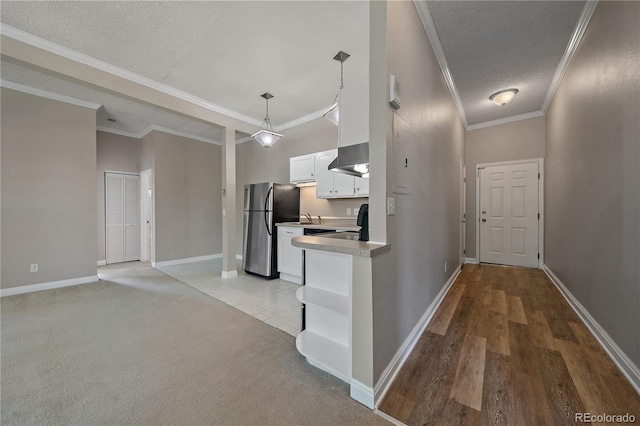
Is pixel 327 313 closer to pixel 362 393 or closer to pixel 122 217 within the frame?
pixel 362 393

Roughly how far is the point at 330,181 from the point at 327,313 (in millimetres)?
2443

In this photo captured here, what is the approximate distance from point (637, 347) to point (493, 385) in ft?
2.99

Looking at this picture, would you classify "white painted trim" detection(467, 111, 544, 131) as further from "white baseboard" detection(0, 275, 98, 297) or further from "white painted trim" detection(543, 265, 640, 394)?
"white baseboard" detection(0, 275, 98, 297)

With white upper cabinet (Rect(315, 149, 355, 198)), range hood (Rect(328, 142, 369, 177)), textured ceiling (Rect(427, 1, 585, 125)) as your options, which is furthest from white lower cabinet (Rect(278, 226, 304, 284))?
textured ceiling (Rect(427, 1, 585, 125))

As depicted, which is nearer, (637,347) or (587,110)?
(637,347)

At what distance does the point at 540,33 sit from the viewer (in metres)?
2.38

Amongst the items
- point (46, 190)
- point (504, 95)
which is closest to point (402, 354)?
point (504, 95)

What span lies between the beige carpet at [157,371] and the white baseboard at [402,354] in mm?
142

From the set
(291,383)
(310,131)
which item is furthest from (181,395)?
(310,131)

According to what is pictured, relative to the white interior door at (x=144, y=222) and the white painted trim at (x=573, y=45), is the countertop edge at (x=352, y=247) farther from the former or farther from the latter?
the white interior door at (x=144, y=222)

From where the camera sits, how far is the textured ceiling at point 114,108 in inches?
122

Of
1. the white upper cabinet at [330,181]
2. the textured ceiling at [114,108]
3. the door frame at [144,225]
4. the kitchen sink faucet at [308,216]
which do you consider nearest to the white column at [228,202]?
the textured ceiling at [114,108]

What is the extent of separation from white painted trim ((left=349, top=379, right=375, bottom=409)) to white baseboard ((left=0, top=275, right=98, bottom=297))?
178 inches

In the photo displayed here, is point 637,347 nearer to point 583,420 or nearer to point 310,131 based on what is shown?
point 583,420
